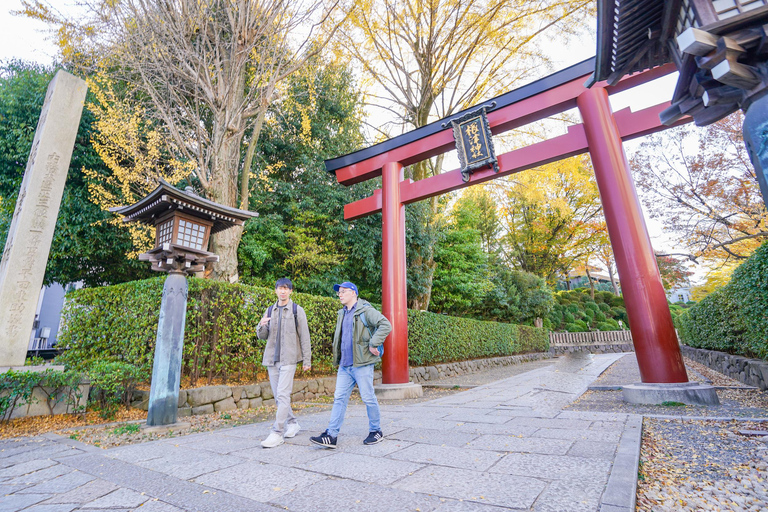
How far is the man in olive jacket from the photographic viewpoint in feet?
10.8

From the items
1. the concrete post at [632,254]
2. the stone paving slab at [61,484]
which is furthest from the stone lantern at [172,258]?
the concrete post at [632,254]

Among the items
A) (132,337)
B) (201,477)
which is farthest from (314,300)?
(201,477)

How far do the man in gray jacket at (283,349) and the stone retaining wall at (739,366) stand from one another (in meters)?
7.12

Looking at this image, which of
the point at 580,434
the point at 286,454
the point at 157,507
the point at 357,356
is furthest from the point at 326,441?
the point at 580,434

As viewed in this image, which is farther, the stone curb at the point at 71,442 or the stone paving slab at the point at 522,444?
the stone curb at the point at 71,442

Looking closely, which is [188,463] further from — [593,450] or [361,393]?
[593,450]

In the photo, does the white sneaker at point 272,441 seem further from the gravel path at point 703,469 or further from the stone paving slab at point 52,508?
the gravel path at point 703,469

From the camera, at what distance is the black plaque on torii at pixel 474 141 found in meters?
6.79

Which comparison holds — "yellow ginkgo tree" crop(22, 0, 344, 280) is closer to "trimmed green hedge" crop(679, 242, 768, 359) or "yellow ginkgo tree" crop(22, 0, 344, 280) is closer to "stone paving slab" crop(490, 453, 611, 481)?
"stone paving slab" crop(490, 453, 611, 481)

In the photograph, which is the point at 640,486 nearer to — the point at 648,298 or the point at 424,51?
the point at 648,298

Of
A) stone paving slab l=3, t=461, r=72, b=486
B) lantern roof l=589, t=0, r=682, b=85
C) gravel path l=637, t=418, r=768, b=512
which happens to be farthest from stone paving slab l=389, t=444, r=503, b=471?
lantern roof l=589, t=0, r=682, b=85

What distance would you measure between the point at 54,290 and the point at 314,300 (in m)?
14.2

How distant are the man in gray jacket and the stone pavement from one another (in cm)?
28

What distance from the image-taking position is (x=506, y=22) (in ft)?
35.6
